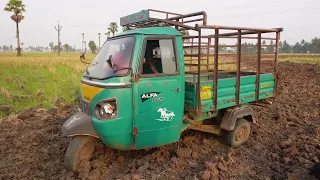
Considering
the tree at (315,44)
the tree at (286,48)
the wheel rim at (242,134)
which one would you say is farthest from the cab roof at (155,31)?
the tree at (286,48)

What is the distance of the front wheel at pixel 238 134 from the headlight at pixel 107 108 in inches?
101

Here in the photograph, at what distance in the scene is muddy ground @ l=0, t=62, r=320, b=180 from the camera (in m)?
3.73

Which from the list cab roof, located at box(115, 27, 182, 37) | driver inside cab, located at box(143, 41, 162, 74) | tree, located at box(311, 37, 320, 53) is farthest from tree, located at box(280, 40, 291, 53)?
driver inside cab, located at box(143, 41, 162, 74)

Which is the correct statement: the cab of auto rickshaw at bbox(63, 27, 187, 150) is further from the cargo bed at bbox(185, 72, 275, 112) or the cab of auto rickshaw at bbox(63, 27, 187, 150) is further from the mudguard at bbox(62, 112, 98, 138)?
the cargo bed at bbox(185, 72, 275, 112)

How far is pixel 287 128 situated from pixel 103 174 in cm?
466

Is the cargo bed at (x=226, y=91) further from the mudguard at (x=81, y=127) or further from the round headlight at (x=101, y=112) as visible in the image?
the mudguard at (x=81, y=127)

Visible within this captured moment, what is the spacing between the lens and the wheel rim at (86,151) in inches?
148

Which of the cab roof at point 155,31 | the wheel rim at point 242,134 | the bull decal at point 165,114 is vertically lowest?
the wheel rim at point 242,134

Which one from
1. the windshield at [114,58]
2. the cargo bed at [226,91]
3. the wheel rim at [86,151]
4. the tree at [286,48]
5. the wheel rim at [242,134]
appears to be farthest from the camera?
the tree at [286,48]

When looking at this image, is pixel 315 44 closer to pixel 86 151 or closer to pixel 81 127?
pixel 86 151

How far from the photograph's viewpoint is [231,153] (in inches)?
171

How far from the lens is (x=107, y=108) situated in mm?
3412

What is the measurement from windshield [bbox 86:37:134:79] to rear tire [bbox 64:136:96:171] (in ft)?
3.29

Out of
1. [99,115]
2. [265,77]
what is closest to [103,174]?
[99,115]
